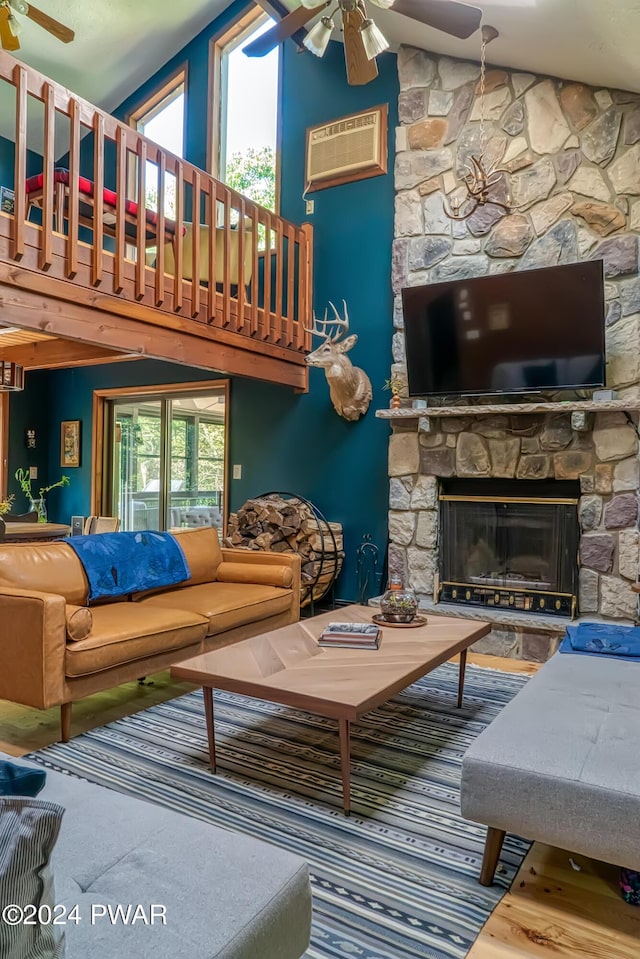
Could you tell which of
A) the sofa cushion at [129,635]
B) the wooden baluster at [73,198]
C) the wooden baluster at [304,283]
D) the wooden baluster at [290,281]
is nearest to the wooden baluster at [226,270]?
the wooden baluster at [290,281]

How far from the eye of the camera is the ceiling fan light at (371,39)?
310 centimetres

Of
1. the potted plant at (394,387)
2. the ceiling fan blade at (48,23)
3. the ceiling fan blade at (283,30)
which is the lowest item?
the potted plant at (394,387)

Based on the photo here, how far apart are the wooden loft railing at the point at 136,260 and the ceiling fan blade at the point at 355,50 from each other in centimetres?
128

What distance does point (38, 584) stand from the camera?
3.04 m

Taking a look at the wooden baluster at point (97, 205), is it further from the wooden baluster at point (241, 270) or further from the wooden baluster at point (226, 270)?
the wooden baluster at point (241, 270)

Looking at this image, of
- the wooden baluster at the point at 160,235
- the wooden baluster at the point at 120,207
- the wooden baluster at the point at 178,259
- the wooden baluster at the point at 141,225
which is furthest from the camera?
the wooden baluster at the point at 178,259

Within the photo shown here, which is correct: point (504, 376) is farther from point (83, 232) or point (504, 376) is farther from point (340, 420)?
point (83, 232)

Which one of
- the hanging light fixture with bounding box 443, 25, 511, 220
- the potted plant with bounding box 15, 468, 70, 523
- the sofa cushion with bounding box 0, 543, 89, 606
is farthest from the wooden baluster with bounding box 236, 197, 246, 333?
the potted plant with bounding box 15, 468, 70, 523

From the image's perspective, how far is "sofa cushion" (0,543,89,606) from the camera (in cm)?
297

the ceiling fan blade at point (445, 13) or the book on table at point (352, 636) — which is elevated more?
the ceiling fan blade at point (445, 13)

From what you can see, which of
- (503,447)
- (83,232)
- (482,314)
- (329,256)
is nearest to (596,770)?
(503,447)

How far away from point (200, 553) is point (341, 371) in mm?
1783

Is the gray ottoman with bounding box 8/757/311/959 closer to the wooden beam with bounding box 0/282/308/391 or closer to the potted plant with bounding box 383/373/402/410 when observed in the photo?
the wooden beam with bounding box 0/282/308/391

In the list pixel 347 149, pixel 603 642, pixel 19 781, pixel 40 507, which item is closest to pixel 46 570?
pixel 19 781
